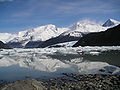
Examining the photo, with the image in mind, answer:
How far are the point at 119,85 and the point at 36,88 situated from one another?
6.58m

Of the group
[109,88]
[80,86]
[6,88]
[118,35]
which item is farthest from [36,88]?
[118,35]

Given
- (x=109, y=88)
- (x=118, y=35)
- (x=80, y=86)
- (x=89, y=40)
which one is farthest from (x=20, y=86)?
(x=89, y=40)

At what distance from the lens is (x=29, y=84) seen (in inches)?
469

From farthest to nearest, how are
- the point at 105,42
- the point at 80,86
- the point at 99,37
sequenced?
the point at 99,37 → the point at 105,42 → the point at 80,86

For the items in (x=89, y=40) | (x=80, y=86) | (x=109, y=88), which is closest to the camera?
(x=109, y=88)

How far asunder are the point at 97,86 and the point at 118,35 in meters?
93.4

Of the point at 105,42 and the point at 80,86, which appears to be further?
the point at 105,42

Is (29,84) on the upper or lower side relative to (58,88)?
upper

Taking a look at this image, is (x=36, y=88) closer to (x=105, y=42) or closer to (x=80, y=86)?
(x=80, y=86)

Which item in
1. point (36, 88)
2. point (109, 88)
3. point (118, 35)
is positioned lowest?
point (109, 88)

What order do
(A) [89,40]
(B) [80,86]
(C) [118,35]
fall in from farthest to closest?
(A) [89,40]
(C) [118,35]
(B) [80,86]

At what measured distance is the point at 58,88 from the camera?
14844 millimetres

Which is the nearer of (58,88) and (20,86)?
(20,86)

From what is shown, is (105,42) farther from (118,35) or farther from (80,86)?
(80,86)
